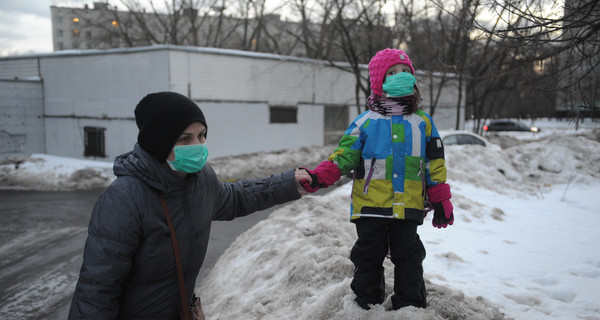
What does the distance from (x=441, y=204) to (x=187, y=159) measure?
187 centimetres

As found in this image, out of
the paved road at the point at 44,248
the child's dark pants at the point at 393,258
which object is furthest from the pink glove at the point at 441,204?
the paved road at the point at 44,248

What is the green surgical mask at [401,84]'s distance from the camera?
10.2ft

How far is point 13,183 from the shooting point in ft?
41.1

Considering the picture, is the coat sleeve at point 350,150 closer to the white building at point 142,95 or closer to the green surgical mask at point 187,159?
the green surgical mask at point 187,159

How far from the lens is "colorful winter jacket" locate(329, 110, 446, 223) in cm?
304

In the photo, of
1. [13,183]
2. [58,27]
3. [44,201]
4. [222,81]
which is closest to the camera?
[44,201]

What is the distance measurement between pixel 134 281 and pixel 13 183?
42.6ft

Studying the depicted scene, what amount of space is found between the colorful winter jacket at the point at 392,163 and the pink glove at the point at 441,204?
53 millimetres

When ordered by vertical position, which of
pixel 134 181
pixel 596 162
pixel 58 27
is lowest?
pixel 596 162

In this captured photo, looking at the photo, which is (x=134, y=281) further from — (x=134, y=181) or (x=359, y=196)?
(x=359, y=196)

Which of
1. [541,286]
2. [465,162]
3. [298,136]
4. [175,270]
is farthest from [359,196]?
[298,136]

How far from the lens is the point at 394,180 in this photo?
3061 millimetres

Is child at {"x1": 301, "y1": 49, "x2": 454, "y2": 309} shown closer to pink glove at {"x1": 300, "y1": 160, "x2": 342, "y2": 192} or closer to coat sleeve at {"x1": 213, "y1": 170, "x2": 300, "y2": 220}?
pink glove at {"x1": 300, "y1": 160, "x2": 342, "y2": 192}

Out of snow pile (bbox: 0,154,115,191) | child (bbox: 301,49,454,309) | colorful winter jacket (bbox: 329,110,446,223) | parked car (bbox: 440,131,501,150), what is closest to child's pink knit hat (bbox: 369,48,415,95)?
child (bbox: 301,49,454,309)
